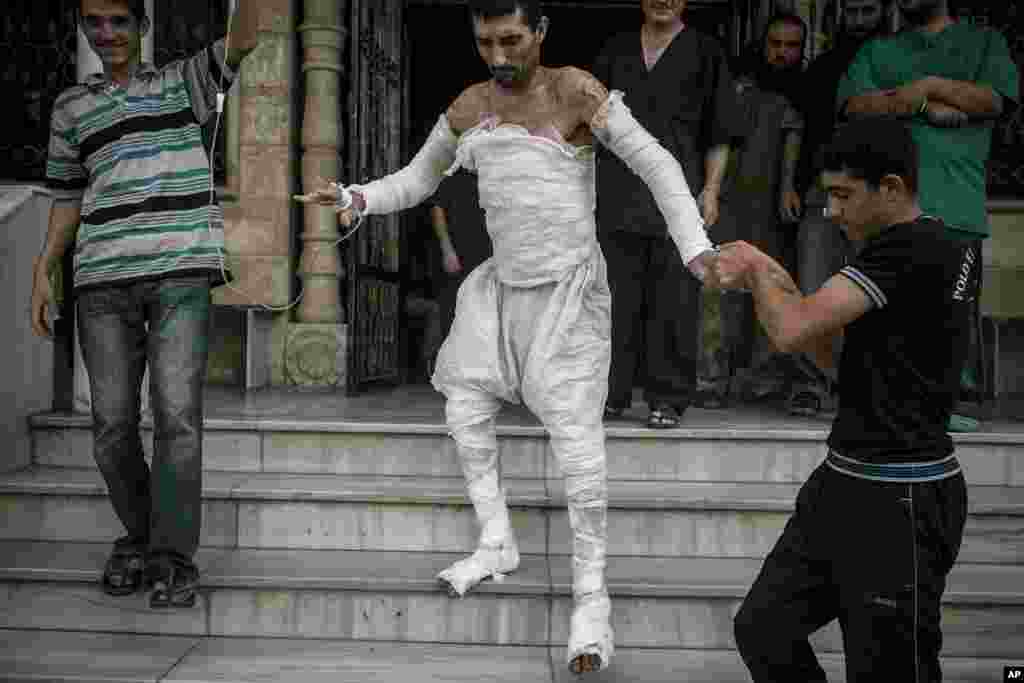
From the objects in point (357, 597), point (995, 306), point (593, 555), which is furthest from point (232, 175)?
point (995, 306)

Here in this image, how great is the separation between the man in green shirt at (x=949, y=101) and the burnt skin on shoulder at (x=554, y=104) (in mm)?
1812

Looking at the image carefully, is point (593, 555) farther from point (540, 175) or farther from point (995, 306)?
point (995, 306)

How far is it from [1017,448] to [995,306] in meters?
2.42

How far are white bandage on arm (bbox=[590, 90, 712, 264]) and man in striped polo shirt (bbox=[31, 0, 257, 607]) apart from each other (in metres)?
1.14

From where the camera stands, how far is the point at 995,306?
6414 mm

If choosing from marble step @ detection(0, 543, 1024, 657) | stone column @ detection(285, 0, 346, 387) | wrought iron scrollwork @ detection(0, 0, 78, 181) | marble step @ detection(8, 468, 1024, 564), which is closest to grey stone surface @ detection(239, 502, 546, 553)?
marble step @ detection(8, 468, 1024, 564)

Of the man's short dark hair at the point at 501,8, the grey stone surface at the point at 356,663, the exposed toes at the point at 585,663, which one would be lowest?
the grey stone surface at the point at 356,663

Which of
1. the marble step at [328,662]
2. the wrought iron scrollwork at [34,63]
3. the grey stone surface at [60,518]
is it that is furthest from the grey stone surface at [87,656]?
the wrought iron scrollwork at [34,63]

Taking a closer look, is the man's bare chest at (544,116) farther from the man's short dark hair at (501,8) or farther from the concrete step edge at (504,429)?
the concrete step edge at (504,429)

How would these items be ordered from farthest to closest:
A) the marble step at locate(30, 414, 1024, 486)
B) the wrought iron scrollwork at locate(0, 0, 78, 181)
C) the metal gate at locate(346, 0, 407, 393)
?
the wrought iron scrollwork at locate(0, 0, 78, 181) < the metal gate at locate(346, 0, 407, 393) < the marble step at locate(30, 414, 1024, 486)

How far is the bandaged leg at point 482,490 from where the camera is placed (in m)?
3.36

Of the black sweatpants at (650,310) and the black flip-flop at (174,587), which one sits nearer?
the black flip-flop at (174,587)

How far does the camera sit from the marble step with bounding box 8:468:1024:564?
150 inches

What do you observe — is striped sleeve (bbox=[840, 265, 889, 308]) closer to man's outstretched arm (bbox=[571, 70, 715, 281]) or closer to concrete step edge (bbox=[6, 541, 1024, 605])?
man's outstretched arm (bbox=[571, 70, 715, 281])
